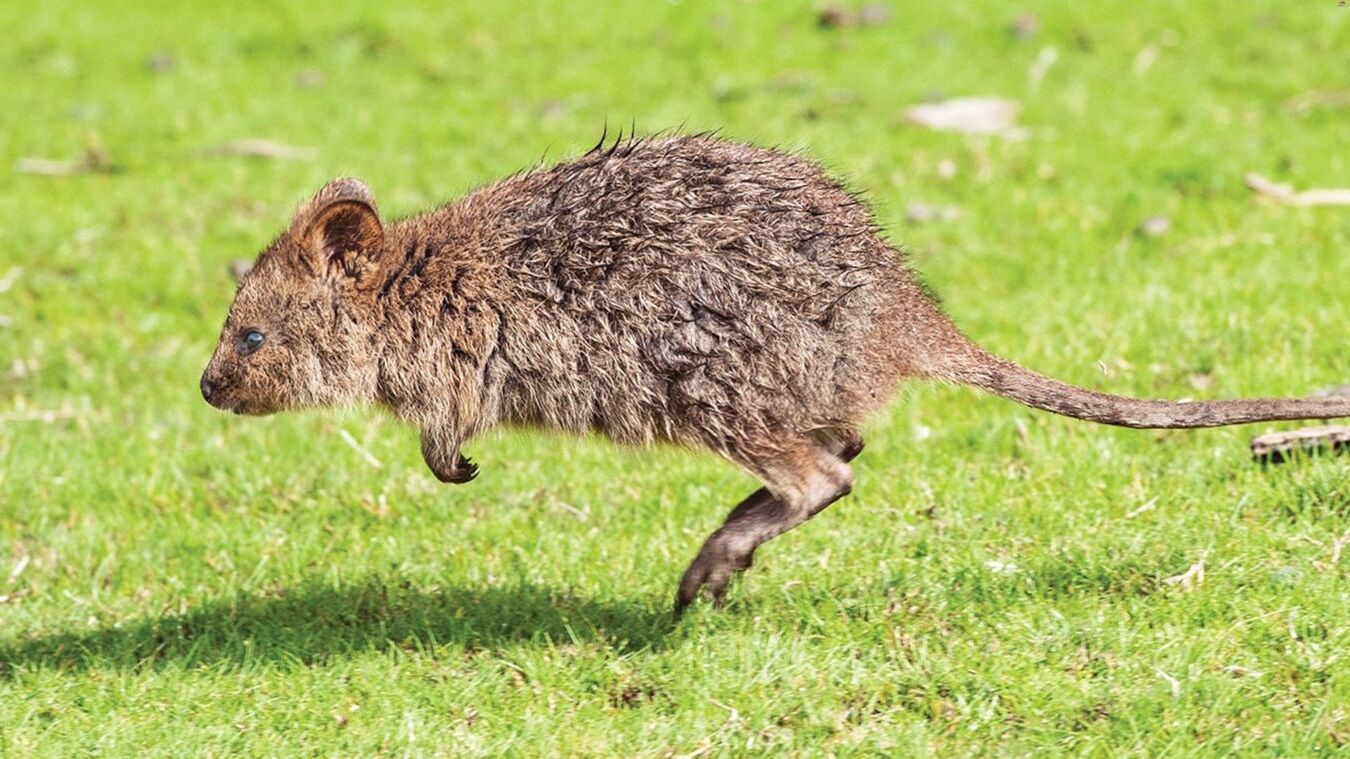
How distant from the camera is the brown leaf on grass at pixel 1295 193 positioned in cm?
957

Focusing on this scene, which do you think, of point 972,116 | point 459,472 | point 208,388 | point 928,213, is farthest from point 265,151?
point 459,472

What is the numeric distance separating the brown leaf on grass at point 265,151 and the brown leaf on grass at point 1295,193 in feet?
21.3

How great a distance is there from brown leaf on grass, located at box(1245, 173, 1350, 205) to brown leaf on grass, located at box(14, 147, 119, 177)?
7.81 meters

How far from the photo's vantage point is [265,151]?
39.4 feet

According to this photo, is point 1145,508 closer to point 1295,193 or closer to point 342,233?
point 342,233

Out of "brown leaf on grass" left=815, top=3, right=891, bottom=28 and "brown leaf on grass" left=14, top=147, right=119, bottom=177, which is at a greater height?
"brown leaf on grass" left=14, top=147, right=119, bottom=177

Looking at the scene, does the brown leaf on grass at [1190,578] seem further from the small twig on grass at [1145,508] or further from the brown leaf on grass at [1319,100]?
the brown leaf on grass at [1319,100]

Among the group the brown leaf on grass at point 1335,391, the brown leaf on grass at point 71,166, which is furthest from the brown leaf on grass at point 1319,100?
the brown leaf on grass at point 71,166

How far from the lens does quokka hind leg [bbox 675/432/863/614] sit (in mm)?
5434

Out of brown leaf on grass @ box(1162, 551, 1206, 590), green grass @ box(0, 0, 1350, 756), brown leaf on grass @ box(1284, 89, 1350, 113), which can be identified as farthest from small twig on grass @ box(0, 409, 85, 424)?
brown leaf on grass @ box(1284, 89, 1350, 113)

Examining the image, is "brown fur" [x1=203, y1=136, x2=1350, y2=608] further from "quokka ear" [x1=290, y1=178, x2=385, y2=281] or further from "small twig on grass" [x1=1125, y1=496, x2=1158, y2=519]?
"small twig on grass" [x1=1125, y1=496, x2=1158, y2=519]

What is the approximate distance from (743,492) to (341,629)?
1.87 metres

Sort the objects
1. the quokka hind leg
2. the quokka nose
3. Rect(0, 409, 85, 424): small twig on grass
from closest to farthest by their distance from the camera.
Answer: the quokka hind leg → the quokka nose → Rect(0, 409, 85, 424): small twig on grass

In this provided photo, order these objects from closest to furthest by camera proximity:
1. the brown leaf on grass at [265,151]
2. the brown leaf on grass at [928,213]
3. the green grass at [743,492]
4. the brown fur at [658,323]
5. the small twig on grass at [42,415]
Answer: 1. the green grass at [743,492]
2. the brown fur at [658,323]
3. the small twig on grass at [42,415]
4. the brown leaf on grass at [928,213]
5. the brown leaf on grass at [265,151]
